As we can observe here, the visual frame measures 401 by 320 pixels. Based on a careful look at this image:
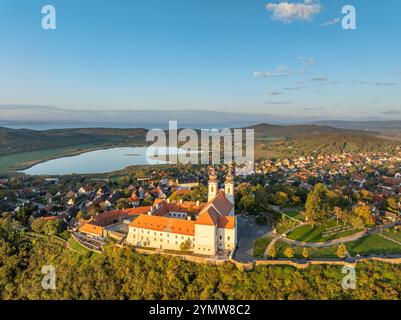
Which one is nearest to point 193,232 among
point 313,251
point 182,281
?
point 182,281

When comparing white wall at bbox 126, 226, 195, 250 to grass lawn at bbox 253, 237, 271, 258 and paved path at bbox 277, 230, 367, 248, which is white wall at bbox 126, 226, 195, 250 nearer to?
grass lawn at bbox 253, 237, 271, 258

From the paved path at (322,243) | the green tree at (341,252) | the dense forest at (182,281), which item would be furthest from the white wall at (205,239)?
the green tree at (341,252)

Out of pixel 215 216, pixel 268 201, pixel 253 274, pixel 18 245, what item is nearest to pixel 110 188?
pixel 18 245

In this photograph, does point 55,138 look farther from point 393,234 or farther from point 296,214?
point 393,234

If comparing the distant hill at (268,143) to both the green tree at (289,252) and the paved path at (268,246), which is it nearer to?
the paved path at (268,246)

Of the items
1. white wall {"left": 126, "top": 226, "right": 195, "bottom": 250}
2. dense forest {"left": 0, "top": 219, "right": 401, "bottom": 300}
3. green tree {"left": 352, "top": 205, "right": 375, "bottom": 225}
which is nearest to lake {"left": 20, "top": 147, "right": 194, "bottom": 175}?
dense forest {"left": 0, "top": 219, "right": 401, "bottom": 300}
